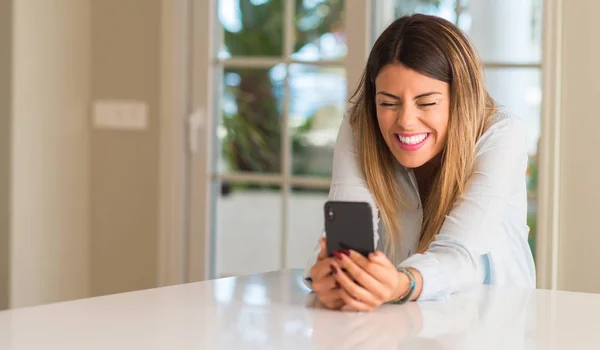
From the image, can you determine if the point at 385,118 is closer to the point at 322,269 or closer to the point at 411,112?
the point at 411,112

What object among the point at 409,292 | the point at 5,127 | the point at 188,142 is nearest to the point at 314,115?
the point at 188,142

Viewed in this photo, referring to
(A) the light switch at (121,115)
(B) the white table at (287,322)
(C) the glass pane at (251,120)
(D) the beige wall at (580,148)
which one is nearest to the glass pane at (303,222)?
(C) the glass pane at (251,120)

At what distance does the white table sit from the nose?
0.38 meters

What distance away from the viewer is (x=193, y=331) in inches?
55.5

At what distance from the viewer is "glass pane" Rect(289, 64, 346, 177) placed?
3.66 metres

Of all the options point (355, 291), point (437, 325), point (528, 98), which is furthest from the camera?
point (528, 98)

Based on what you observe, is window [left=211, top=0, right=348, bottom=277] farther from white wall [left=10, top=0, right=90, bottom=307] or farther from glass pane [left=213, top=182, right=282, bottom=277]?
white wall [left=10, top=0, right=90, bottom=307]

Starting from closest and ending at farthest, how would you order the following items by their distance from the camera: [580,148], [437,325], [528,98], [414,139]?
1. [437,325]
2. [414,139]
3. [580,148]
4. [528,98]

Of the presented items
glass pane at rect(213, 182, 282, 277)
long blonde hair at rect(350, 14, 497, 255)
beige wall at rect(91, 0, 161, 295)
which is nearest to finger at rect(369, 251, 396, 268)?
long blonde hair at rect(350, 14, 497, 255)

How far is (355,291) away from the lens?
1.59 metres

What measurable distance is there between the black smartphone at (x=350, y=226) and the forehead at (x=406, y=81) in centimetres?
42

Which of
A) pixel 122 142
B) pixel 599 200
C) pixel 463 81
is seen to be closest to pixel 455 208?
pixel 463 81

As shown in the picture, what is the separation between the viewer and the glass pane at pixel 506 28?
130 inches

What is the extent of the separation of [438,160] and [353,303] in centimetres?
64
